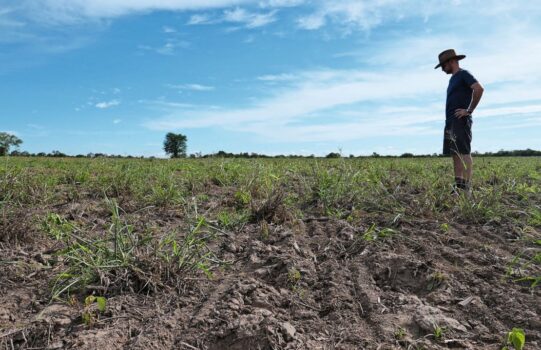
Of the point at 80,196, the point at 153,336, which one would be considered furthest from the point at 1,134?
the point at 153,336

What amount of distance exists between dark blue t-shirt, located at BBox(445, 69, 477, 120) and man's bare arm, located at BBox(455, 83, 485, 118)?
0.10 meters

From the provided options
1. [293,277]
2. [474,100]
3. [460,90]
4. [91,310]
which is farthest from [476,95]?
[91,310]

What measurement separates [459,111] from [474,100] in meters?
0.24

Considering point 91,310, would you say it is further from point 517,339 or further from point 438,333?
point 517,339

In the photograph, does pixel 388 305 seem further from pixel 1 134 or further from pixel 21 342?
pixel 1 134

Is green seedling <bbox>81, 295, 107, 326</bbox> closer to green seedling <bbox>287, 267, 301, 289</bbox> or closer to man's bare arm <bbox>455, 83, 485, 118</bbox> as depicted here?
green seedling <bbox>287, 267, 301, 289</bbox>

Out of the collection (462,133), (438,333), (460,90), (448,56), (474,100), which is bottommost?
(438,333)

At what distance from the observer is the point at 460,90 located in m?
5.66

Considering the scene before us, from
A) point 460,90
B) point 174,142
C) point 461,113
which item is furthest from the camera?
point 174,142

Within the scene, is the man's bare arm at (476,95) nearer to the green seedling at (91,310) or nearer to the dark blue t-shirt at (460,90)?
the dark blue t-shirt at (460,90)

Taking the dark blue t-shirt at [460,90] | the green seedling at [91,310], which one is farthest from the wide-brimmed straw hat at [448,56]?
the green seedling at [91,310]

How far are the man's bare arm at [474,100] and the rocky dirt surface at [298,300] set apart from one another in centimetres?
255

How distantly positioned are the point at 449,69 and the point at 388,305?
183 inches

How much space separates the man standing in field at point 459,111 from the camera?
5441 millimetres
